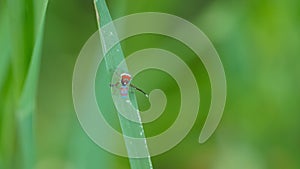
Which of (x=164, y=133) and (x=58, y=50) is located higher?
(x=58, y=50)

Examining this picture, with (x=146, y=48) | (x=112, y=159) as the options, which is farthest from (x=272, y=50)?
(x=112, y=159)

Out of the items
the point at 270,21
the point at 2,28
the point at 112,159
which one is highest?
the point at 2,28

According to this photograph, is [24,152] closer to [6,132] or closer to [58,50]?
[6,132]

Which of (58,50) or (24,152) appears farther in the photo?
(58,50)

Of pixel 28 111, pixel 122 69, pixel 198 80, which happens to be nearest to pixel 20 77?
pixel 28 111
